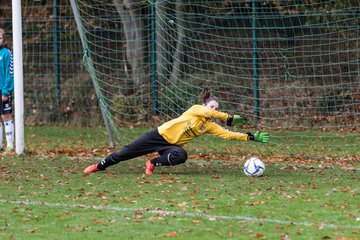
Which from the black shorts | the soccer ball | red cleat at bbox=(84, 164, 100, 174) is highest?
the black shorts

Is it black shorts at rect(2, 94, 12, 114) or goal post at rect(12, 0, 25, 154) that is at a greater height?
goal post at rect(12, 0, 25, 154)

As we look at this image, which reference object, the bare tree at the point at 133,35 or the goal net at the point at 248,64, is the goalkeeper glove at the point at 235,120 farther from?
the bare tree at the point at 133,35

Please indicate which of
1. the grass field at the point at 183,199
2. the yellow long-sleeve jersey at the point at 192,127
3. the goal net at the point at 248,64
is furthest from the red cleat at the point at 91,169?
the goal net at the point at 248,64

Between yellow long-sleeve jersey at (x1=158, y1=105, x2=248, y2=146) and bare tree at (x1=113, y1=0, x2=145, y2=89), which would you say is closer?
yellow long-sleeve jersey at (x1=158, y1=105, x2=248, y2=146)

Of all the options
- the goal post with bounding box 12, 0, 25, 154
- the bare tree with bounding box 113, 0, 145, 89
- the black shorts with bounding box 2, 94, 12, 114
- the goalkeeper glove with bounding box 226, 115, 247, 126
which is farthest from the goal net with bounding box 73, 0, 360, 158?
the goalkeeper glove with bounding box 226, 115, 247, 126

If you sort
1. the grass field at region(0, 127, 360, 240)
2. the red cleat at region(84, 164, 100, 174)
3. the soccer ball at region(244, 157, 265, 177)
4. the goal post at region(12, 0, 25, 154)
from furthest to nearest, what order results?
1. the goal post at region(12, 0, 25, 154)
2. the red cleat at region(84, 164, 100, 174)
3. the soccer ball at region(244, 157, 265, 177)
4. the grass field at region(0, 127, 360, 240)

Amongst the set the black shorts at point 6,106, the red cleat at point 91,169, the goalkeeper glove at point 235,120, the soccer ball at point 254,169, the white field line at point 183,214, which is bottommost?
the red cleat at point 91,169

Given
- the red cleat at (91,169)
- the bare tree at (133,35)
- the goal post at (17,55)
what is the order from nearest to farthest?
the red cleat at (91,169), the goal post at (17,55), the bare tree at (133,35)

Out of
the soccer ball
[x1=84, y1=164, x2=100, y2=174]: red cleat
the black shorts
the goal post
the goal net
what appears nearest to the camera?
the soccer ball

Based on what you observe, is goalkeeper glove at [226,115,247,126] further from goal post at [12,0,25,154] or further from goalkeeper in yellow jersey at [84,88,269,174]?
goal post at [12,0,25,154]

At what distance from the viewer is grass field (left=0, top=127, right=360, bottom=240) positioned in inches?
279

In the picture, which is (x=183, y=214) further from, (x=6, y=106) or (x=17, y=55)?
(x=6, y=106)

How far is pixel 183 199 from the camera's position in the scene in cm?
856

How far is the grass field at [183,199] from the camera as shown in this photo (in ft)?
23.2
